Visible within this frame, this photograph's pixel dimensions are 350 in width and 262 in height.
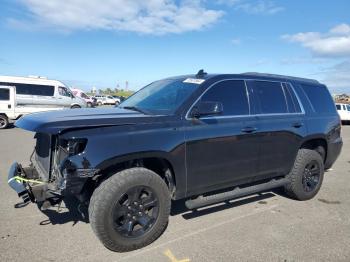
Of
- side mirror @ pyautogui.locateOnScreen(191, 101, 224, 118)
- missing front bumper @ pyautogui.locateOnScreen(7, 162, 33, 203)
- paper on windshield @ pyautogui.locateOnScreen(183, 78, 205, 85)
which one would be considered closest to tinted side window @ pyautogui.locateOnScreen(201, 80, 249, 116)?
paper on windshield @ pyautogui.locateOnScreen(183, 78, 205, 85)

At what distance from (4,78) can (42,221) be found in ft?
57.5

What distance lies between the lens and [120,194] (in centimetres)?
358

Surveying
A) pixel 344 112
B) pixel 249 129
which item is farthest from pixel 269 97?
pixel 344 112

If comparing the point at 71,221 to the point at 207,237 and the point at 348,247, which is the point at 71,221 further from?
the point at 348,247

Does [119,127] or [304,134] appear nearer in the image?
[119,127]

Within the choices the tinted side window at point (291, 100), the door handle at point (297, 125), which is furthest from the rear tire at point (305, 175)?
the tinted side window at point (291, 100)

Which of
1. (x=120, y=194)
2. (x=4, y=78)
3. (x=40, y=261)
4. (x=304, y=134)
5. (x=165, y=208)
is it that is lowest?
(x=40, y=261)

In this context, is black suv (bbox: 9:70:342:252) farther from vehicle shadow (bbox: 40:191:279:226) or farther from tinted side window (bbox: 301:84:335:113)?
vehicle shadow (bbox: 40:191:279:226)

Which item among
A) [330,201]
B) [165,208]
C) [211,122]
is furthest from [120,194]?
[330,201]

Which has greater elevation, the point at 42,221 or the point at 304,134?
the point at 304,134

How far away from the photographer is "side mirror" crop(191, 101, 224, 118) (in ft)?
13.2

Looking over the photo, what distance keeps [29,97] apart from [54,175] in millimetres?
17289

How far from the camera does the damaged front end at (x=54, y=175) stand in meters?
3.37

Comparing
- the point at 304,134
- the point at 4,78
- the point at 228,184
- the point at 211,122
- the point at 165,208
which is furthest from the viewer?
the point at 4,78
